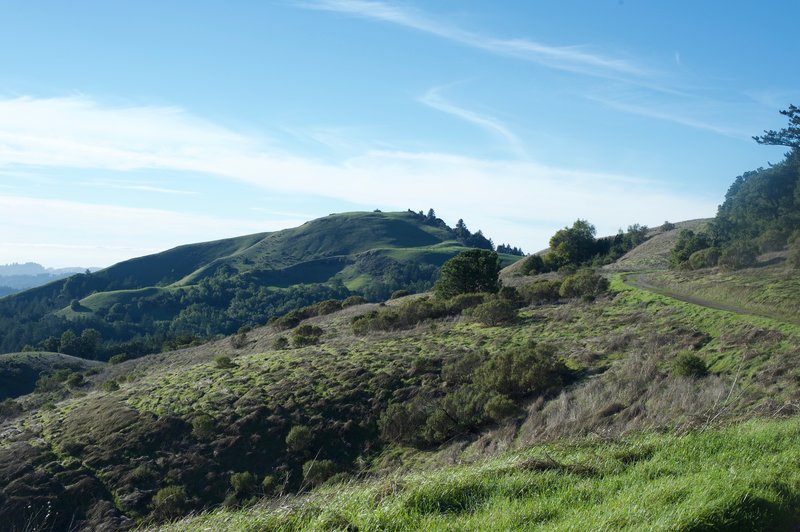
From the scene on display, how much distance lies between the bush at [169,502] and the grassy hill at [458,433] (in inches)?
2.5

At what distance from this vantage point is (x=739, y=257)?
122ft

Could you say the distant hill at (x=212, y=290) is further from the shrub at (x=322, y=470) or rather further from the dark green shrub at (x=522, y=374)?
the shrub at (x=322, y=470)

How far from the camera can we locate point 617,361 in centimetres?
2155

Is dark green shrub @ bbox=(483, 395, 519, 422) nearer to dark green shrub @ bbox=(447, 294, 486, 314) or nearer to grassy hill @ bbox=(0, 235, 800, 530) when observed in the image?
grassy hill @ bbox=(0, 235, 800, 530)

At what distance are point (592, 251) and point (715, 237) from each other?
69.8 feet

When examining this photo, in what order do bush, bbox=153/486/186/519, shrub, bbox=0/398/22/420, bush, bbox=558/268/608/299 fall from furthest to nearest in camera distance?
bush, bbox=558/268/608/299
shrub, bbox=0/398/22/420
bush, bbox=153/486/186/519

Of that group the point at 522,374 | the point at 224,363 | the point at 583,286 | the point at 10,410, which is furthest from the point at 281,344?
the point at 522,374

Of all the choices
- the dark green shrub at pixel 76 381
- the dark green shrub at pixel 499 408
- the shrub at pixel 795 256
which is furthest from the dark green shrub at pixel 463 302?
the dark green shrub at pixel 76 381

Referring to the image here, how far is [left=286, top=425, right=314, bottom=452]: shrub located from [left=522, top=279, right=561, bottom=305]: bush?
895 inches

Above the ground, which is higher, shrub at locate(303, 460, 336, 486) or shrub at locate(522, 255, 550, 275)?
shrub at locate(522, 255, 550, 275)

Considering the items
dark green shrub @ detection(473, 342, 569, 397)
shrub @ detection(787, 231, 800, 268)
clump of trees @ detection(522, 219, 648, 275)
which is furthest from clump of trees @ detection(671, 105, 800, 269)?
dark green shrub @ detection(473, 342, 569, 397)

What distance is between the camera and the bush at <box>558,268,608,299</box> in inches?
1467

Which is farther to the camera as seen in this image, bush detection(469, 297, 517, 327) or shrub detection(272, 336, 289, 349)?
shrub detection(272, 336, 289, 349)

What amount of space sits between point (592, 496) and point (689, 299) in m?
28.3
